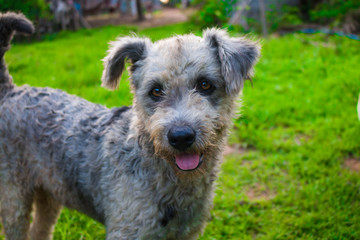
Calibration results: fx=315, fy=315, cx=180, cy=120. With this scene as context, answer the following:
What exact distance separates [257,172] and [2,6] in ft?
35.1

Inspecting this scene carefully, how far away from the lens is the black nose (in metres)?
2.24

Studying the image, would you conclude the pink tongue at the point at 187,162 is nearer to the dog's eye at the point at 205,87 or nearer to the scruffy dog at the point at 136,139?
the scruffy dog at the point at 136,139

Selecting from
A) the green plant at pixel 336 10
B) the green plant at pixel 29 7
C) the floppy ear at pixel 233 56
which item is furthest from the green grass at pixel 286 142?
the green plant at pixel 29 7

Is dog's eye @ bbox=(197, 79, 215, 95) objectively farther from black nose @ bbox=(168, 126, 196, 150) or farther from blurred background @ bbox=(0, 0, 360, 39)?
blurred background @ bbox=(0, 0, 360, 39)

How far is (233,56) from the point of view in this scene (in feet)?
8.47

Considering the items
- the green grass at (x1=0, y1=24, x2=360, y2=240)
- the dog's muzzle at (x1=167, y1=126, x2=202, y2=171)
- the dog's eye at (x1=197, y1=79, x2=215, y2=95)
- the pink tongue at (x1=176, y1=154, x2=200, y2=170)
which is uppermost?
the dog's eye at (x1=197, y1=79, x2=215, y2=95)

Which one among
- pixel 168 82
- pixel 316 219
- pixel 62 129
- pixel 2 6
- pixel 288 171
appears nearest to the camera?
pixel 168 82

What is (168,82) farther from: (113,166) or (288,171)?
(288,171)

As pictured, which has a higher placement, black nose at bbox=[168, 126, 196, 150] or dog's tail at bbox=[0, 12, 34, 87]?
dog's tail at bbox=[0, 12, 34, 87]

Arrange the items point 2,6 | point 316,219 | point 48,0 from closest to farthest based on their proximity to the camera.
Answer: point 316,219, point 2,6, point 48,0

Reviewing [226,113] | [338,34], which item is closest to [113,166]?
[226,113]

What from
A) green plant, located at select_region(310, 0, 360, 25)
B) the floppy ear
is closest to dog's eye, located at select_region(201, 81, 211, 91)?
the floppy ear

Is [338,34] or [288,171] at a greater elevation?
[338,34]

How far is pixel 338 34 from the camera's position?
→ 9.34 m
